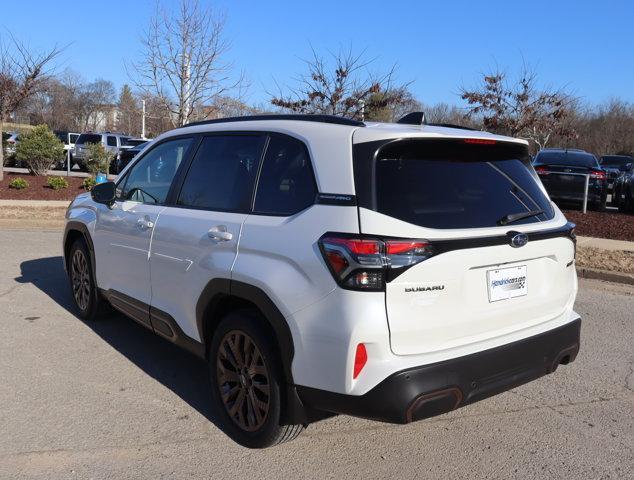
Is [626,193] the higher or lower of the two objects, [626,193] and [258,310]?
the higher

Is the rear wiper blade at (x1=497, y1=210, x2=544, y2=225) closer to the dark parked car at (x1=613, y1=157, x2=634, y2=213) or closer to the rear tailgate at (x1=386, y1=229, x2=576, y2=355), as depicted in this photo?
the rear tailgate at (x1=386, y1=229, x2=576, y2=355)

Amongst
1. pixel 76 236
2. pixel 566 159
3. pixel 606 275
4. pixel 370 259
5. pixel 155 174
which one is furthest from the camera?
pixel 566 159

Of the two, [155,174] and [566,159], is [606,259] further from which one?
[155,174]

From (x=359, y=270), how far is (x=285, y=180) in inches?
32.2

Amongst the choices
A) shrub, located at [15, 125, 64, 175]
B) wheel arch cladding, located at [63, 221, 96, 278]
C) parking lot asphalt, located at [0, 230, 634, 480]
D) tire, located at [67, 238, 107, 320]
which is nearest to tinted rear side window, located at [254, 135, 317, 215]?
parking lot asphalt, located at [0, 230, 634, 480]

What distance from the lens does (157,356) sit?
481 cm

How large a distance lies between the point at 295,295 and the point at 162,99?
13758 millimetres

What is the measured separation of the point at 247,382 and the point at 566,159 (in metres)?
12.8

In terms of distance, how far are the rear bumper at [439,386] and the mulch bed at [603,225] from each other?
8.90m

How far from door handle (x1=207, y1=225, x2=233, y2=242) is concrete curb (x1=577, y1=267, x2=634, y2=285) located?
657 cm

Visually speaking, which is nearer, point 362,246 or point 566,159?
point 362,246

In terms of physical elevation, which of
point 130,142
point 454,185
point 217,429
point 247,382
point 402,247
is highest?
point 130,142

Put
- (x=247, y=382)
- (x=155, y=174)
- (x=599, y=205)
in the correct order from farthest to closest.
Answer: (x=599, y=205)
(x=155, y=174)
(x=247, y=382)

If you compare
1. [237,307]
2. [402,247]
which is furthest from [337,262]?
[237,307]
